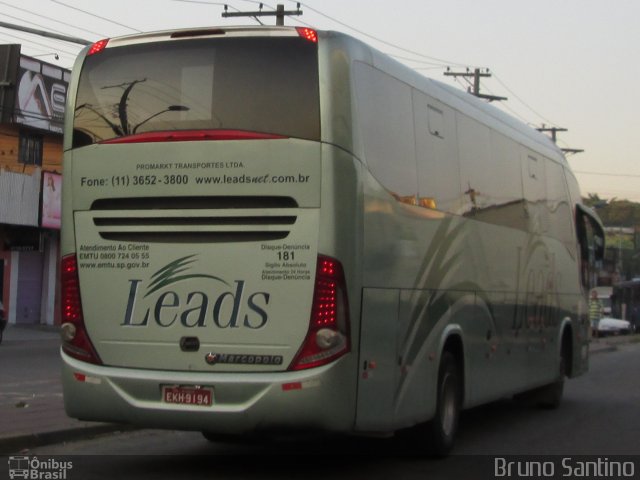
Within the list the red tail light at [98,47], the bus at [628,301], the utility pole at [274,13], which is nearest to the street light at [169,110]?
the red tail light at [98,47]

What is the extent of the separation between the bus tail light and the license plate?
0.70m

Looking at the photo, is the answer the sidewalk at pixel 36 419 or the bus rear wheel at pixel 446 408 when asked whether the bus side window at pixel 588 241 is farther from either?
the sidewalk at pixel 36 419

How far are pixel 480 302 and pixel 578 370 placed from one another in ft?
18.4

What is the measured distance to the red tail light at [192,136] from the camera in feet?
27.8

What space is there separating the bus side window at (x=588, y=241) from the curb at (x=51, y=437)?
8149 mm

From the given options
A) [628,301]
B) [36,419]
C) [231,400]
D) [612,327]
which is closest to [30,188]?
[36,419]

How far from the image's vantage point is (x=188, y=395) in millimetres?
8422

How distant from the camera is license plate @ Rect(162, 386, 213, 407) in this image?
837cm

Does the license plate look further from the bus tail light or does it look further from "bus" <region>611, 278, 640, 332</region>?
"bus" <region>611, 278, 640, 332</region>

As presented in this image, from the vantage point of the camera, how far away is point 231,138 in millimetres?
8516

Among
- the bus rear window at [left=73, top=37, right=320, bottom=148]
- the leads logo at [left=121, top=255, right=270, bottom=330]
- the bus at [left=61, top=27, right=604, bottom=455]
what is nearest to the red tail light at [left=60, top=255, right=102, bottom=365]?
the bus at [left=61, top=27, right=604, bottom=455]

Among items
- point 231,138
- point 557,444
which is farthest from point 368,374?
point 557,444

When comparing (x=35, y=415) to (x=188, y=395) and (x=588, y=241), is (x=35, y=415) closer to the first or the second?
(x=188, y=395)

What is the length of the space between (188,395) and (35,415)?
4.02m
